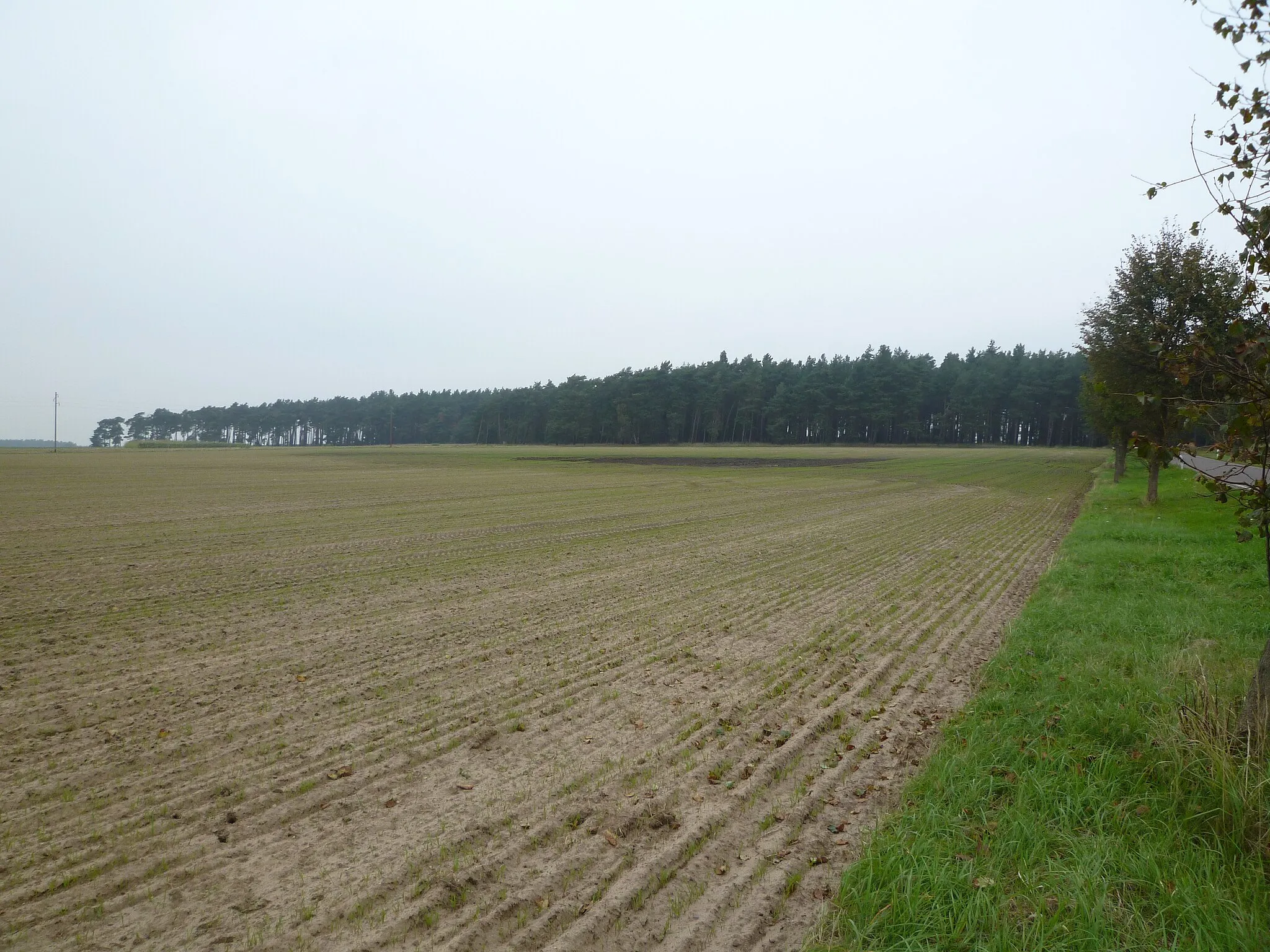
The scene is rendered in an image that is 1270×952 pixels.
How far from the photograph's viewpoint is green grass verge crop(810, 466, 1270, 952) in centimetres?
374

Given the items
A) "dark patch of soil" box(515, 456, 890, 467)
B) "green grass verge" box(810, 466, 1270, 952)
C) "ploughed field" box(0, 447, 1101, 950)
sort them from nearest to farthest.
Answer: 1. "green grass verge" box(810, 466, 1270, 952)
2. "ploughed field" box(0, 447, 1101, 950)
3. "dark patch of soil" box(515, 456, 890, 467)

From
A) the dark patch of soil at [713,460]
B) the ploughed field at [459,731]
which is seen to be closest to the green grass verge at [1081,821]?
the ploughed field at [459,731]

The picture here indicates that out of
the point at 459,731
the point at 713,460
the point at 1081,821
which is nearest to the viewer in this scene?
the point at 1081,821

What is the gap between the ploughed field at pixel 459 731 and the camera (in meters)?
4.09

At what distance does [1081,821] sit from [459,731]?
4763 millimetres

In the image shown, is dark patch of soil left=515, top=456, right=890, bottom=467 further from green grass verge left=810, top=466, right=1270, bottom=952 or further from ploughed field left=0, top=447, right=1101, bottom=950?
green grass verge left=810, top=466, right=1270, bottom=952

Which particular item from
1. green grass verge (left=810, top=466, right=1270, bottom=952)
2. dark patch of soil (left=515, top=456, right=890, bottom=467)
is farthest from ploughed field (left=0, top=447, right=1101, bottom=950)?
dark patch of soil (left=515, top=456, right=890, bottom=467)

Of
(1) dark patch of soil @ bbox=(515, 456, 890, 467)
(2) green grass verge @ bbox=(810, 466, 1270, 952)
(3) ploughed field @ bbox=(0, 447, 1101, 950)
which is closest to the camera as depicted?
(2) green grass verge @ bbox=(810, 466, 1270, 952)

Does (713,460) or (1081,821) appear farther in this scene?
(713,460)

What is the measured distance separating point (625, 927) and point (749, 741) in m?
2.56

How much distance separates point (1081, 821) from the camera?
4.77 metres

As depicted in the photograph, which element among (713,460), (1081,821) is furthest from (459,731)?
(713,460)

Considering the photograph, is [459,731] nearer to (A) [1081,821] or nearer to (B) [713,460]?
(A) [1081,821]

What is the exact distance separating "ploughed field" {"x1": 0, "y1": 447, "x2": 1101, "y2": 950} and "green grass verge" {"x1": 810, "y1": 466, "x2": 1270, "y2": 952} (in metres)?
0.42
